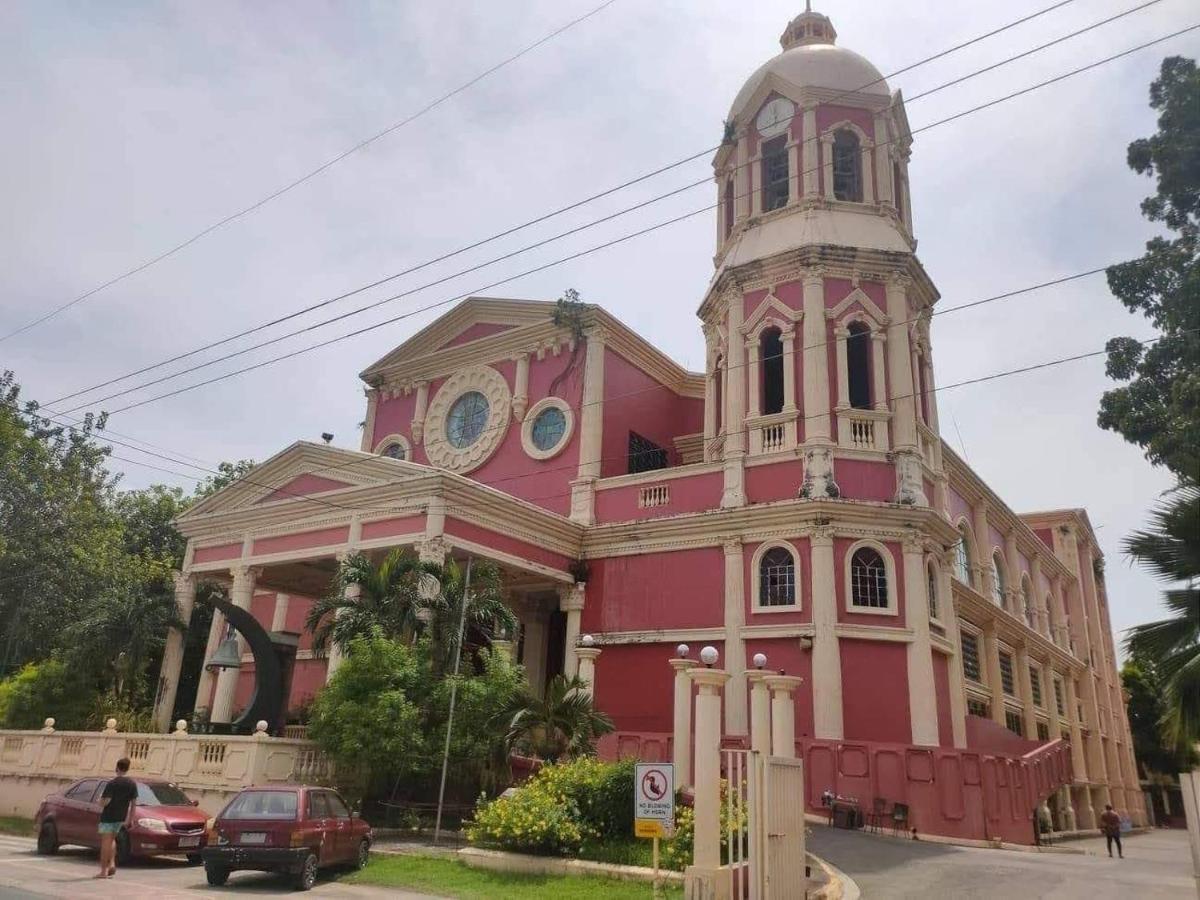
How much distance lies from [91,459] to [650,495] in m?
21.5

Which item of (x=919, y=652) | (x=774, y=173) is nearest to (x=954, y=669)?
(x=919, y=652)

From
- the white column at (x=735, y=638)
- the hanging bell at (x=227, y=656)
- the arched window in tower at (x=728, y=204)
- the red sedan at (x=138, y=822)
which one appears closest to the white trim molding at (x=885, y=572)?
the white column at (x=735, y=638)

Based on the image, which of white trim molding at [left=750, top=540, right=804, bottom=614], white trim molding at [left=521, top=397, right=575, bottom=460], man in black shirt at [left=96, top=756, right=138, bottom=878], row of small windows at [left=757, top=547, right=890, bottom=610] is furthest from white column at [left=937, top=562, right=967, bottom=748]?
man in black shirt at [left=96, top=756, right=138, bottom=878]

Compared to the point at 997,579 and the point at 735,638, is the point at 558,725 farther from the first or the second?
the point at 997,579

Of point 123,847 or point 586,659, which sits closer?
point 123,847

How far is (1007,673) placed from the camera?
30.1 meters

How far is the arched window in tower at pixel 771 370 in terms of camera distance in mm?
23297

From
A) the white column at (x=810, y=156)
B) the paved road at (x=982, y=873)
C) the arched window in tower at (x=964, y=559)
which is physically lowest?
the paved road at (x=982, y=873)

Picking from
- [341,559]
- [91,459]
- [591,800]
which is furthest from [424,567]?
[91,459]

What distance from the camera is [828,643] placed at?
63.9 ft

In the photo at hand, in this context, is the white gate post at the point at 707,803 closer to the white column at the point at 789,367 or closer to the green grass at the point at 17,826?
the white column at the point at 789,367

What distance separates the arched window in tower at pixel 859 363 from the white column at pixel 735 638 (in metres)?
4.94

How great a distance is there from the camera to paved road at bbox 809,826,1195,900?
10.6 m

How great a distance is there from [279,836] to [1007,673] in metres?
25.9
